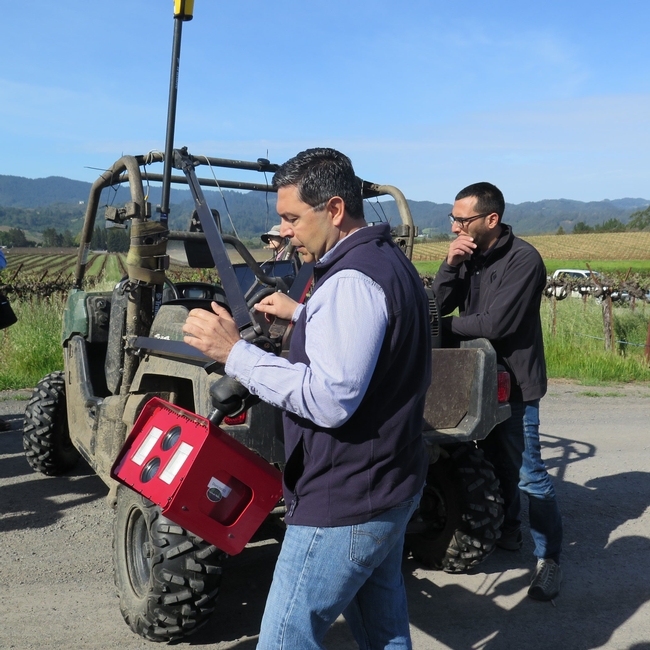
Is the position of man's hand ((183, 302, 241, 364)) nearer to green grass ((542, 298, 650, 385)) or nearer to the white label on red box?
the white label on red box

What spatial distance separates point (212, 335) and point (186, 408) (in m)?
1.75

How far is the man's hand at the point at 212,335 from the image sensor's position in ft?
6.44

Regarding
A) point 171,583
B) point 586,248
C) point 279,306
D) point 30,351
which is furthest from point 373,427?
point 586,248

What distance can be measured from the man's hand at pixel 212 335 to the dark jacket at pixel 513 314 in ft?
6.49

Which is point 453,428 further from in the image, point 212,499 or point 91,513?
point 91,513

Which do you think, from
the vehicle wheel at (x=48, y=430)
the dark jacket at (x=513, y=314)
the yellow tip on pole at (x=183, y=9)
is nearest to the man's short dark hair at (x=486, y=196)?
the dark jacket at (x=513, y=314)

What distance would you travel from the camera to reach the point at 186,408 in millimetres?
3625

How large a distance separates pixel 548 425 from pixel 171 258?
4.71 meters

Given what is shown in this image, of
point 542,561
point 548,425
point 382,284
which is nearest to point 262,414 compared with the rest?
point 382,284

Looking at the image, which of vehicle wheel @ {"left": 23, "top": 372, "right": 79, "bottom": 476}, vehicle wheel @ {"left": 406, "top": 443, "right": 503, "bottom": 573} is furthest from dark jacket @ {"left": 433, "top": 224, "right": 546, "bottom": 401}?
vehicle wheel @ {"left": 23, "top": 372, "right": 79, "bottom": 476}

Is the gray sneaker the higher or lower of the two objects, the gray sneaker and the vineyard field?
the lower

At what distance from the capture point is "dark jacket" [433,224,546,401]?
364cm

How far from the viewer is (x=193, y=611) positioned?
2.90 metres

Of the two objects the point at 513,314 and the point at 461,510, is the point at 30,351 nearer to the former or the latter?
the point at 461,510
